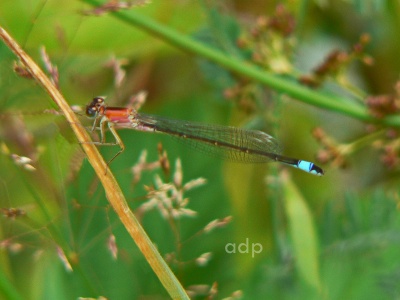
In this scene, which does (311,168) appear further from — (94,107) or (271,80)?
(94,107)

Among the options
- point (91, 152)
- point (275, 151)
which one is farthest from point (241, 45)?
point (91, 152)

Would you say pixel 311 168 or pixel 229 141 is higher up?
pixel 229 141

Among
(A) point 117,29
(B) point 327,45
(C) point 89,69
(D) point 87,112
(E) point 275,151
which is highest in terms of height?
(B) point 327,45

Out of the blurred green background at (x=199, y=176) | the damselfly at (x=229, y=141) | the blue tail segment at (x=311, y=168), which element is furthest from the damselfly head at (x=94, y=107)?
the blue tail segment at (x=311, y=168)

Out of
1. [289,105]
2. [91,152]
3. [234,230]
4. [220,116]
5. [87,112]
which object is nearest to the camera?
[91,152]

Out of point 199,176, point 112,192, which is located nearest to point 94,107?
point 112,192

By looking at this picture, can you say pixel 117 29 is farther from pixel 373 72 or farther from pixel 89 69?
pixel 373 72

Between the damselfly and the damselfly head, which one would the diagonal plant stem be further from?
the damselfly
